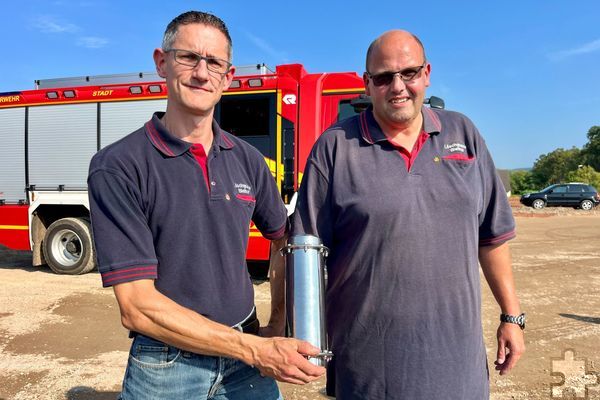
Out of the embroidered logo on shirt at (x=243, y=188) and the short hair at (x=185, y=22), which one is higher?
the short hair at (x=185, y=22)

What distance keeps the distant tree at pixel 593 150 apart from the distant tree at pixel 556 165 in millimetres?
1023

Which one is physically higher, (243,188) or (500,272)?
Answer: (243,188)

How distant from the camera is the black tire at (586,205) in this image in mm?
22328

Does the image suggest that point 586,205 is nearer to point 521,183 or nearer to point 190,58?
point 190,58

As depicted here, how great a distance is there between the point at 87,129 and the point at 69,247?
1899 millimetres

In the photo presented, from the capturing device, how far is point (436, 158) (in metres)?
1.77

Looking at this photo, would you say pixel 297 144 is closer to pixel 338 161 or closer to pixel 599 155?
pixel 338 161

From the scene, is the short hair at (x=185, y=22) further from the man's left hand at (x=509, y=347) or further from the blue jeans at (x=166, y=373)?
the man's left hand at (x=509, y=347)

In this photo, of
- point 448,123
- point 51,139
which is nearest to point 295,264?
point 448,123

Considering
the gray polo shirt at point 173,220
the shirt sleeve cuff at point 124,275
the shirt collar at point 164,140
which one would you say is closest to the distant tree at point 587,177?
the gray polo shirt at point 173,220

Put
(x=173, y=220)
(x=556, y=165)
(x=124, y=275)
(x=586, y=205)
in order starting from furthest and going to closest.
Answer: (x=556, y=165) → (x=586, y=205) → (x=173, y=220) → (x=124, y=275)

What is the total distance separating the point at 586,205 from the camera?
22.5 m

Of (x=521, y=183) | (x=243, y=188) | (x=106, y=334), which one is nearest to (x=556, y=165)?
(x=521, y=183)

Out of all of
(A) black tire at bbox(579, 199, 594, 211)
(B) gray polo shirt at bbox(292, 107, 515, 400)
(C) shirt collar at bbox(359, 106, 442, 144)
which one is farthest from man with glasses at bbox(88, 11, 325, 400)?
(A) black tire at bbox(579, 199, 594, 211)
